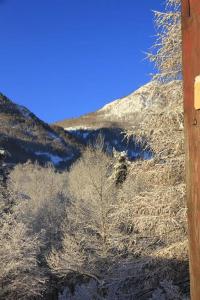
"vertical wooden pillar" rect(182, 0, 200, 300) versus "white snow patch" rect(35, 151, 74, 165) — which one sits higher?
"white snow patch" rect(35, 151, 74, 165)

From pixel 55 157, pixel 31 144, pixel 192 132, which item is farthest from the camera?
pixel 31 144

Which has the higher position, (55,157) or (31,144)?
(31,144)

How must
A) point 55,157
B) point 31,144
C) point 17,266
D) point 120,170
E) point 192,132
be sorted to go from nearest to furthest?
point 192,132 < point 17,266 < point 120,170 < point 55,157 < point 31,144

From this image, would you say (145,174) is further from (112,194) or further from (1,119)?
(1,119)

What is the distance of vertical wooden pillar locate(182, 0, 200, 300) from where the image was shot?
167cm

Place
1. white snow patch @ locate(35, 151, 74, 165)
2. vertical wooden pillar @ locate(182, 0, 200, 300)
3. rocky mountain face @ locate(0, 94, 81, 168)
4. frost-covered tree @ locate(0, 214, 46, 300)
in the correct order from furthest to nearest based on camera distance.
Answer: white snow patch @ locate(35, 151, 74, 165)
rocky mountain face @ locate(0, 94, 81, 168)
frost-covered tree @ locate(0, 214, 46, 300)
vertical wooden pillar @ locate(182, 0, 200, 300)

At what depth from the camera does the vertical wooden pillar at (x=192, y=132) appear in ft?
5.46

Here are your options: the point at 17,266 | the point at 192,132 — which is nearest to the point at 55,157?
the point at 17,266

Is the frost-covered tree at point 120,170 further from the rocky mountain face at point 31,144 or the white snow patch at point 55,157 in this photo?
the white snow patch at point 55,157

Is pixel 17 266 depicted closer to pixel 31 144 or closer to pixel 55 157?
pixel 55 157

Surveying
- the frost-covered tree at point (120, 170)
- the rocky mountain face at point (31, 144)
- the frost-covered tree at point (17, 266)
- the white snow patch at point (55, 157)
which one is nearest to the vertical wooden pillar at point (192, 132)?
the frost-covered tree at point (17, 266)

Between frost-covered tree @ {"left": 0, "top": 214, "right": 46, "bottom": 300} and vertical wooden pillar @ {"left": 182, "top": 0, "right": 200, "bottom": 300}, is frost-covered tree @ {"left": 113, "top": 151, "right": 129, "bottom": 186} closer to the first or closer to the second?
frost-covered tree @ {"left": 0, "top": 214, "right": 46, "bottom": 300}

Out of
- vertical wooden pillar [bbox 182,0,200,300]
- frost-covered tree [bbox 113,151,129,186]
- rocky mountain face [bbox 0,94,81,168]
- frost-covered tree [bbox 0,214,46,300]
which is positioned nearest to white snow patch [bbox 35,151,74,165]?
rocky mountain face [bbox 0,94,81,168]

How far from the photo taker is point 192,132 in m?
1.71
